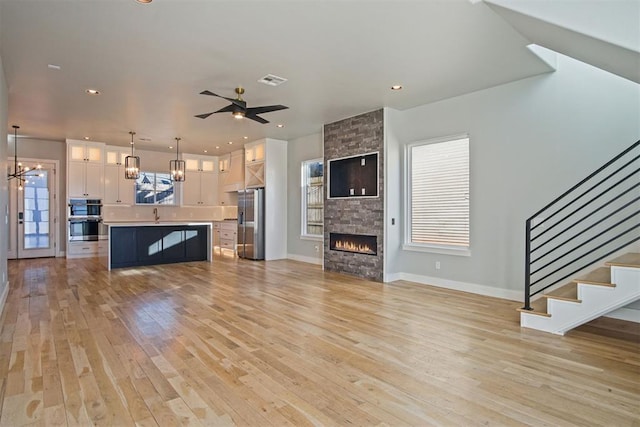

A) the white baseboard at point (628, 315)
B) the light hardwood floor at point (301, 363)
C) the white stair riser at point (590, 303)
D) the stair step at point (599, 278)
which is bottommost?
the light hardwood floor at point (301, 363)

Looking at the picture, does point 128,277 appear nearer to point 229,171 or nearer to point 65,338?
point 65,338

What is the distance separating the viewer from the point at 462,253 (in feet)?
17.8

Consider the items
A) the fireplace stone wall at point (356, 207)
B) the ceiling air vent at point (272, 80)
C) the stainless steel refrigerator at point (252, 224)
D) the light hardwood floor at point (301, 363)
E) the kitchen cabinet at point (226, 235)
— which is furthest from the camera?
the kitchen cabinet at point (226, 235)

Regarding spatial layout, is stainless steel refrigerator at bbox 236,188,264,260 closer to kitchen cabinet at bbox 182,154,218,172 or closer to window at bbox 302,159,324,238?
window at bbox 302,159,324,238

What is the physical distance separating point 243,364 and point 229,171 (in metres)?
8.68

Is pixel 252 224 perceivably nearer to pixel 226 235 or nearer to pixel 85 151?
pixel 226 235

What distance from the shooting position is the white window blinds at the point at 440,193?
18.0ft

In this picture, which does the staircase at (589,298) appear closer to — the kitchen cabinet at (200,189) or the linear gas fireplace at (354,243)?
the linear gas fireplace at (354,243)

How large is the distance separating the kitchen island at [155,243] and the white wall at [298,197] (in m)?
2.00

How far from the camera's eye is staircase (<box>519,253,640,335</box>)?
317 cm

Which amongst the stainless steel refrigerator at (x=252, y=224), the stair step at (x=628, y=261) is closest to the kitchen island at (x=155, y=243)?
the stainless steel refrigerator at (x=252, y=224)

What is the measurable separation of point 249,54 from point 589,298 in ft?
14.0

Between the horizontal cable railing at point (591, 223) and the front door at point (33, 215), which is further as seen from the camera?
the front door at point (33, 215)

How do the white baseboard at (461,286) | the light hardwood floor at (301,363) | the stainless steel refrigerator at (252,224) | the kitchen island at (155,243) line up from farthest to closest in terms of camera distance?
the stainless steel refrigerator at (252,224)
the kitchen island at (155,243)
the white baseboard at (461,286)
the light hardwood floor at (301,363)
